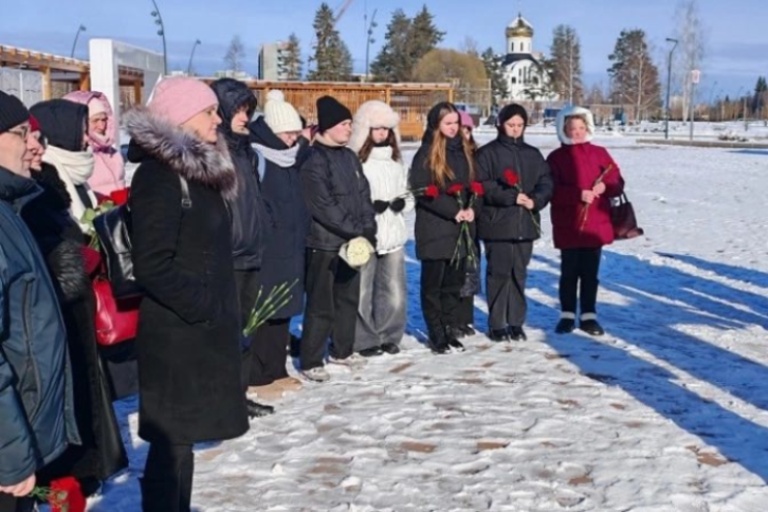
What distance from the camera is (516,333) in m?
7.44

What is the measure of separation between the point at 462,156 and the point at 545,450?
2765 millimetres

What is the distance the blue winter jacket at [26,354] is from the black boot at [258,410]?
2.58 m

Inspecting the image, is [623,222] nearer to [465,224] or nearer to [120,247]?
[465,224]

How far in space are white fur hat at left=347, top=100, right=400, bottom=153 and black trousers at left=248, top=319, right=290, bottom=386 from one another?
4.84 feet

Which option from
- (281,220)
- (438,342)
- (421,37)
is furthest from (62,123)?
(421,37)

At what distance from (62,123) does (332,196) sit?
2.11 meters

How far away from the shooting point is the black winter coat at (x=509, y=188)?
712 cm

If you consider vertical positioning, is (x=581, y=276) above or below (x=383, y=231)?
below

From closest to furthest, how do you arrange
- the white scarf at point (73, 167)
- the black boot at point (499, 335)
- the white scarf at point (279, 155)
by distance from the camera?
the white scarf at point (73, 167) → the white scarf at point (279, 155) → the black boot at point (499, 335)

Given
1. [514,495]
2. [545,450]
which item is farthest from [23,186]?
[545,450]

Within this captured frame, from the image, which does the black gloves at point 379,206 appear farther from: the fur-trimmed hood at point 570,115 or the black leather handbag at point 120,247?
the black leather handbag at point 120,247

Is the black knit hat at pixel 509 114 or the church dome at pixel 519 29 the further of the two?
the church dome at pixel 519 29

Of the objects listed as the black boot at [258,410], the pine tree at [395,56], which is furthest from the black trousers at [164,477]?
the pine tree at [395,56]

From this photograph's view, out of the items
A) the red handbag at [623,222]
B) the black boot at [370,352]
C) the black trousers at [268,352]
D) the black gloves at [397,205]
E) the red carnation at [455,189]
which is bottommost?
the black boot at [370,352]
